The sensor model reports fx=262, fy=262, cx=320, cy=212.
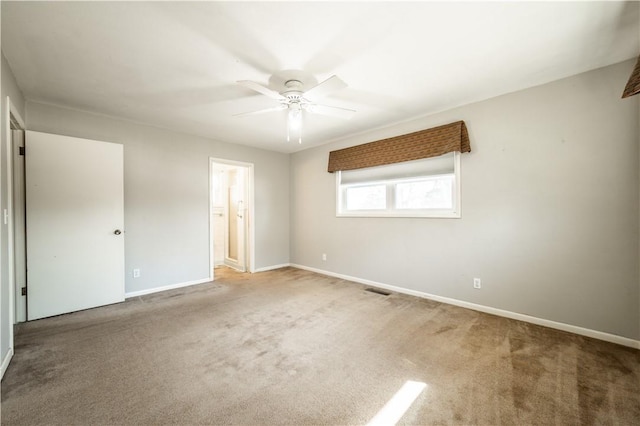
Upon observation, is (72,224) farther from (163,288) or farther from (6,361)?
(6,361)

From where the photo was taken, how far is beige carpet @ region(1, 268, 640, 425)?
1521mm

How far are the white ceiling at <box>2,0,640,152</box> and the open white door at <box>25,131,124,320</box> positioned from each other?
2.08 feet

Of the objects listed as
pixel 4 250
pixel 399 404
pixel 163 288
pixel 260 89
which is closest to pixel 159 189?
pixel 163 288

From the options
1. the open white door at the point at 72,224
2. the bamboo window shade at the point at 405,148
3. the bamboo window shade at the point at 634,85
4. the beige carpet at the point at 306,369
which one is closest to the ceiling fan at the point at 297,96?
the bamboo window shade at the point at 405,148

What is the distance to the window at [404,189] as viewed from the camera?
334 cm

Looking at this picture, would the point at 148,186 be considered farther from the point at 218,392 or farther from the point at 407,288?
the point at 407,288

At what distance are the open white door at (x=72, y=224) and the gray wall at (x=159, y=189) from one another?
279 millimetres

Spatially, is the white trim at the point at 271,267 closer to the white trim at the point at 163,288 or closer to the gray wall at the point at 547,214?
the white trim at the point at 163,288

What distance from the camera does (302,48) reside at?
2027mm

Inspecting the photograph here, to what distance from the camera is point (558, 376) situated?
6.03 ft

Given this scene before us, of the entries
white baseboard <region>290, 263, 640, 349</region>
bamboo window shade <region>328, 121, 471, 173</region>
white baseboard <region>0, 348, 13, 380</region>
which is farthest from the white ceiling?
white baseboard <region>0, 348, 13, 380</region>

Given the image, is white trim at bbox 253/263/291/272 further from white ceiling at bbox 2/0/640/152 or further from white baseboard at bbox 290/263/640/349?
white ceiling at bbox 2/0/640/152

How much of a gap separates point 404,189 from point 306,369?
→ 9.01 feet

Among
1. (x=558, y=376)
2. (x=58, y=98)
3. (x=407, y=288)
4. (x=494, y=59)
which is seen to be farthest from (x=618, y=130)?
(x=58, y=98)
